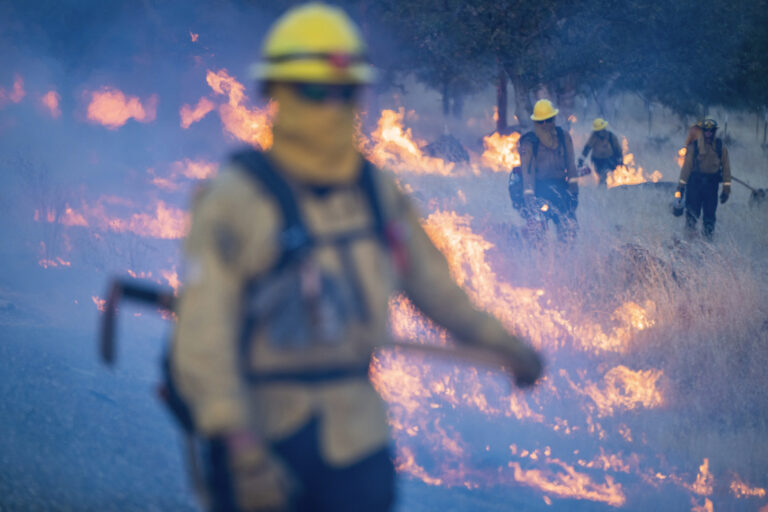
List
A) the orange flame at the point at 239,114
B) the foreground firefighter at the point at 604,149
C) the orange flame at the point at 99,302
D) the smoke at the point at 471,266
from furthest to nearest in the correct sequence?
the orange flame at the point at 239,114 → the foreground firefighter at the point at 604,149 → the orange flame at the point at 99,302 → the smoke at the point at 471,266

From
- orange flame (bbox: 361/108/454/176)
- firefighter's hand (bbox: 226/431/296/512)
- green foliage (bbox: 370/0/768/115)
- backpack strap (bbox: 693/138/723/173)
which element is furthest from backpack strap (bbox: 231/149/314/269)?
orange flame (bbox: 361/108/454/176)

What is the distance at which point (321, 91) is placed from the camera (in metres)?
2.11

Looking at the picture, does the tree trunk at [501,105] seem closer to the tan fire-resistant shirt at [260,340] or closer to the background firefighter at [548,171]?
the background firefighter at [548,171]

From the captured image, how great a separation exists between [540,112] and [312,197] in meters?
7.74

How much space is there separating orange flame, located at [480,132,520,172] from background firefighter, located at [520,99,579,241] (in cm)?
861

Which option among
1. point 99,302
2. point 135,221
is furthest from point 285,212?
point 135,221

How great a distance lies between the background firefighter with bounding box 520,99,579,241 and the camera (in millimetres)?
9438

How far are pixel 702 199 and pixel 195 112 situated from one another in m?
10.9

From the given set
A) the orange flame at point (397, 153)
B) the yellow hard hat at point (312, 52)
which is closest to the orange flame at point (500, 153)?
the orange flame at point (397, 153)

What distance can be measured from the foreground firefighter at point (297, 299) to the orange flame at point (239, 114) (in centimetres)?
1286

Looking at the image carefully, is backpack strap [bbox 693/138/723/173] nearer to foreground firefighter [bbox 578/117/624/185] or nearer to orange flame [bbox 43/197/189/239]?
foreground firefighter [bbox 578/117/624/185]

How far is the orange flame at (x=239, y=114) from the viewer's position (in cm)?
1561

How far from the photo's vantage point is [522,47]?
619 inches

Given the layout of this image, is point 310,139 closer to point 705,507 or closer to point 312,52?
point 312,52
